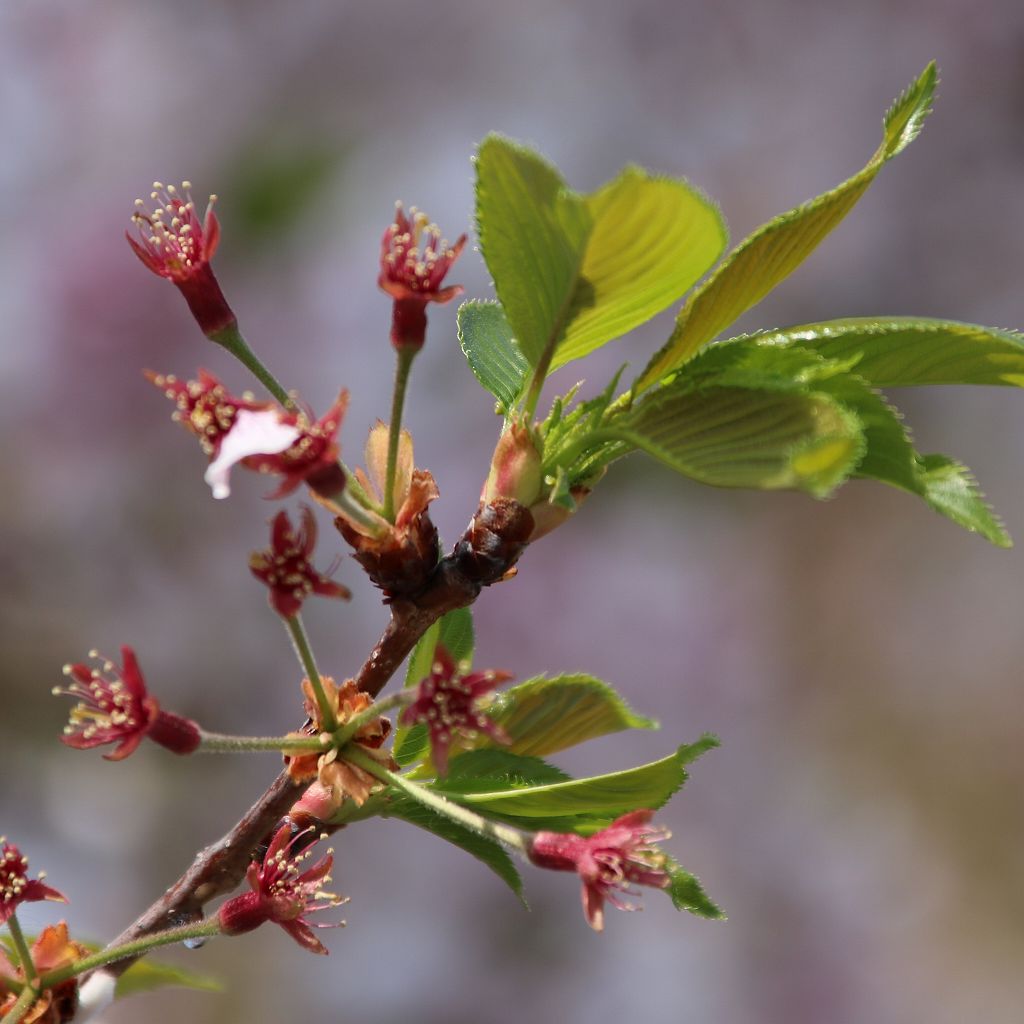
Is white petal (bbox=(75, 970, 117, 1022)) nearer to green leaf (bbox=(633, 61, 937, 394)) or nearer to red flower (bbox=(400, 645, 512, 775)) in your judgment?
red flower (bbox=(400, 645, 512, 775))

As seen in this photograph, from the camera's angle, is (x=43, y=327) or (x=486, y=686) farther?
(x=43, y=327)

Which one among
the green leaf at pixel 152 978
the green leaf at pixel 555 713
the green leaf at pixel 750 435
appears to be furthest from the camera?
the green leaf at pixel 152 978

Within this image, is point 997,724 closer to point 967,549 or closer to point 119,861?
point 967,549

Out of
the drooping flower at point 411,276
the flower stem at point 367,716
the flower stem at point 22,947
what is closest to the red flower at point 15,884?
the flower stem at point 22,947

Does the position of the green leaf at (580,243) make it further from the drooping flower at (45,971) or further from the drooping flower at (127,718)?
the drooping flower at (45,971)

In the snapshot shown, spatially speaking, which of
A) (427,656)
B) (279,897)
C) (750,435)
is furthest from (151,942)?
(750,435)

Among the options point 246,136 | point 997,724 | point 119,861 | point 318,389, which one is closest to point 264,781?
point 119,861

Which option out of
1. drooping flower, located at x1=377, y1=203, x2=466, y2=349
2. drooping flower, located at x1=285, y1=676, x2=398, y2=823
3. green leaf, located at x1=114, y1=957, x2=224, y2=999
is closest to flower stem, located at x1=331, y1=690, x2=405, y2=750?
drooping flower, located at x1=285, y1=676, x2=398, y2=823

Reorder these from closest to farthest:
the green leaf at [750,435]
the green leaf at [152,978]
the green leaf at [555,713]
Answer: the green leaf at [750,435]
the green leaf at [555,713]
the green leaf at [152,978]
